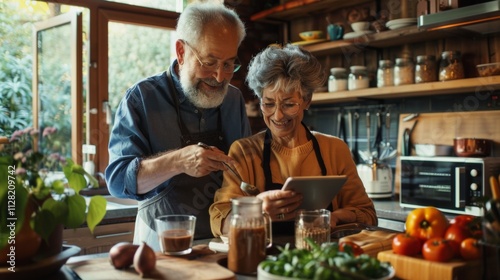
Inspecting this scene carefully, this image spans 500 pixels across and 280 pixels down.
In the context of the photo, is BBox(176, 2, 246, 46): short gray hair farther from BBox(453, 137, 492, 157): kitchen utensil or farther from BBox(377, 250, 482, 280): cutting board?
BBox(453, 137, 492, 157): kitchen utensil

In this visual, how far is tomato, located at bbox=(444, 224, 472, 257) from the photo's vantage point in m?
1.25

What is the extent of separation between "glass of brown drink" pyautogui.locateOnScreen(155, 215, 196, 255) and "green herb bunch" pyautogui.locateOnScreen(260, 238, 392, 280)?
39 cm

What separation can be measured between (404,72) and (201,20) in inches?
72.5

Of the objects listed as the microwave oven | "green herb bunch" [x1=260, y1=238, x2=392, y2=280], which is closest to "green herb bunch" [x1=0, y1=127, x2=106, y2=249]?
"green herb bunch" [x1=260, y1=238, x2=392, y2=280]

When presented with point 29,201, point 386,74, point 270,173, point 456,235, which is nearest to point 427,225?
point 456,235

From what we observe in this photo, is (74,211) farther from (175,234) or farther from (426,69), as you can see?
(426,69)

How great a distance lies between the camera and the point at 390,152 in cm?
365

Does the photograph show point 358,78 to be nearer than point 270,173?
No

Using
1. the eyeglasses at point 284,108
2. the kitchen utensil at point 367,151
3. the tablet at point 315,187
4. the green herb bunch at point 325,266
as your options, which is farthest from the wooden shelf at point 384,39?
the green herb bunch at point 325,266

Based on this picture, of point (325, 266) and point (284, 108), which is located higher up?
point (284, 108)

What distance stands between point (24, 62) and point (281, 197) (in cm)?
274

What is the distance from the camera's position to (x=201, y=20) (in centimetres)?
199

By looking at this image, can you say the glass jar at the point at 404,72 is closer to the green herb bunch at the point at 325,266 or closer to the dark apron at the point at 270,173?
the dark apron at the point at 270,173

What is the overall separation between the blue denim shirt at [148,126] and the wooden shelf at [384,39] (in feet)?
5.17
